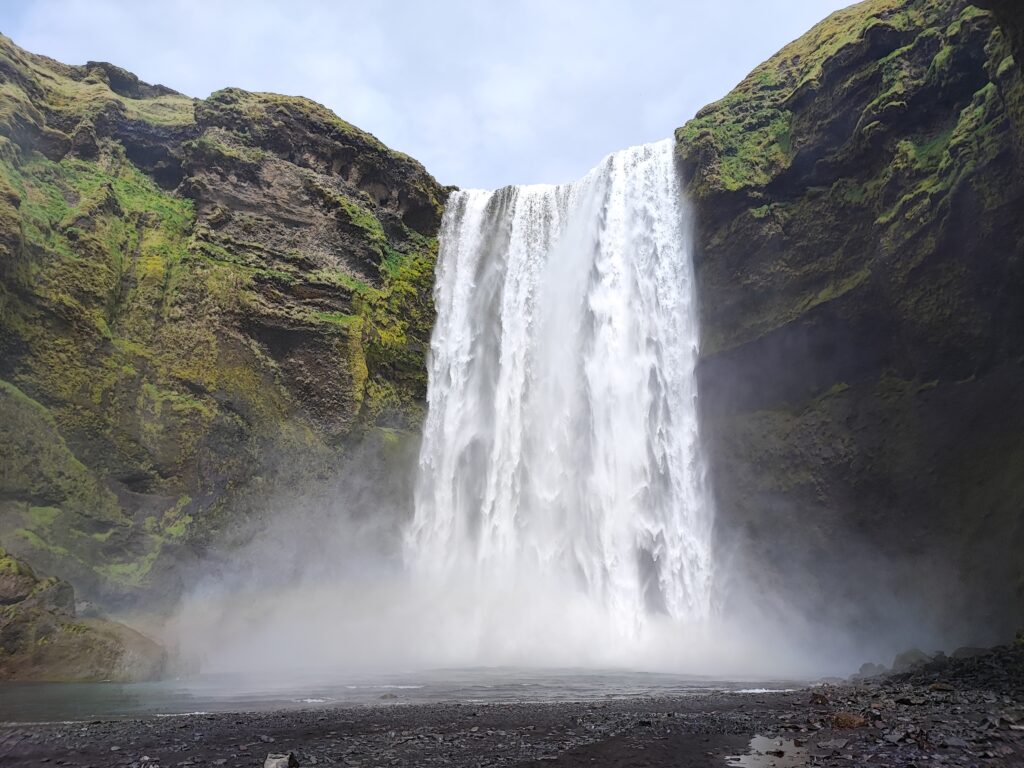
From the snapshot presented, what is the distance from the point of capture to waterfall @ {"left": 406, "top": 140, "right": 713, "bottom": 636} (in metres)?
23.2

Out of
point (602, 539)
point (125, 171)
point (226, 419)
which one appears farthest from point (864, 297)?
point (125, 171)

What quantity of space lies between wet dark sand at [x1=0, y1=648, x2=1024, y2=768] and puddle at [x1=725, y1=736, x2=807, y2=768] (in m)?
0.03

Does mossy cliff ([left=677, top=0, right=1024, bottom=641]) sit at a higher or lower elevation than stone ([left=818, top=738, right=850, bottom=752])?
higher

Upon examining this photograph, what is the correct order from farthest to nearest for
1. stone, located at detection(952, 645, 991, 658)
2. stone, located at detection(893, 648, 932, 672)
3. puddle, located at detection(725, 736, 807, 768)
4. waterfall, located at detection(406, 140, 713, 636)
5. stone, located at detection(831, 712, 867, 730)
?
waterfall, located at detection(406, 140, 713, 636)
stone, located at detection(893, 648, 932, 672)
stone, located at detection(952, 645, 991, 658)
stone, located at detection(831, 712, 867, 730)
puddle, located at detection(725, 736, 807, 768)

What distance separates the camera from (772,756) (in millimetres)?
6160

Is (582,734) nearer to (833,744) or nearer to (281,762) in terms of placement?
(833,744)

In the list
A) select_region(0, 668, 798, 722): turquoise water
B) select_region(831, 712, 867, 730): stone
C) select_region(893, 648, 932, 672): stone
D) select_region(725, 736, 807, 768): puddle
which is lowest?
select_region(0, 668, 798, 722): turquoise water

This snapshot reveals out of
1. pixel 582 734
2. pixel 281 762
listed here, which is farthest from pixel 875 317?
pixel 281 762

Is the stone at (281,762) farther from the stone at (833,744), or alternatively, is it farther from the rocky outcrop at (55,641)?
the rocky outcrop at (55,641)

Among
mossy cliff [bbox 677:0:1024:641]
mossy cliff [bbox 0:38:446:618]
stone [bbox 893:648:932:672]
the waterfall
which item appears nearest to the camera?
stone [bbox 893:648:932:672]

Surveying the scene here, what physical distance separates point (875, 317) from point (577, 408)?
10.5 meters

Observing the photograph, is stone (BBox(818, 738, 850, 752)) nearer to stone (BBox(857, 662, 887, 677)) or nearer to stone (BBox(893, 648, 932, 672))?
stone (BBox(893, 648, 932, 672))

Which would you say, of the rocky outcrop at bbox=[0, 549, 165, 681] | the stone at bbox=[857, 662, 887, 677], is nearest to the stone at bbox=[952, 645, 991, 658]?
the stone at bbox=[857, 662, 887, 677]

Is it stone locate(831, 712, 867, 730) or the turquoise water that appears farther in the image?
the turquoise water
